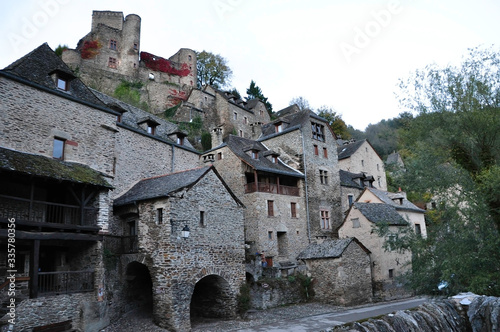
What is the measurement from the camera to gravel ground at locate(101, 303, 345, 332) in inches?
568

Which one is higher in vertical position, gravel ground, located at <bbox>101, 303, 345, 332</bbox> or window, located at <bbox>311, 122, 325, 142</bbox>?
window, located at <bbox>311, 122, 325, 142</bbox>

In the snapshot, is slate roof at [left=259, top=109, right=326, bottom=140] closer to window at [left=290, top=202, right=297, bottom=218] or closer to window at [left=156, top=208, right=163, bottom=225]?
window at [left=290, top=202, right=297, bottom=218]

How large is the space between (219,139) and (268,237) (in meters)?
12.4

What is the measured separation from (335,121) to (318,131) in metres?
24.4

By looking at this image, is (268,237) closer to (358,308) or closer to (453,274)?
(358,308)

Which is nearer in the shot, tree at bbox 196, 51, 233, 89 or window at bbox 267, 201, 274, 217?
window at bbox 267, 201, 274, 217

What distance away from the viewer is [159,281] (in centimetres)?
1458

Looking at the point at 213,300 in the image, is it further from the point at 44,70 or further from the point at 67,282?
the point at 44,70

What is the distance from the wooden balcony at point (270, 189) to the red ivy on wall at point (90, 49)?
2993 centimetres

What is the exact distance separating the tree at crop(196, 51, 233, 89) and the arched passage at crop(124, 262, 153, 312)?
4065 centimetres

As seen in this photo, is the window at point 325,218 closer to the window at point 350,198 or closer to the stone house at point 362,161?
the window at point 350,198

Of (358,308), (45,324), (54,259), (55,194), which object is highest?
(55,194)

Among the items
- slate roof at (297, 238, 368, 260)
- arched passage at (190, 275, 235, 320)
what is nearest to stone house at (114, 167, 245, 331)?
arched passage at (190, 275, 235, 320)

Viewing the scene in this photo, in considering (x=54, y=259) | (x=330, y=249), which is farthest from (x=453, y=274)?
(x=54, y=259)
